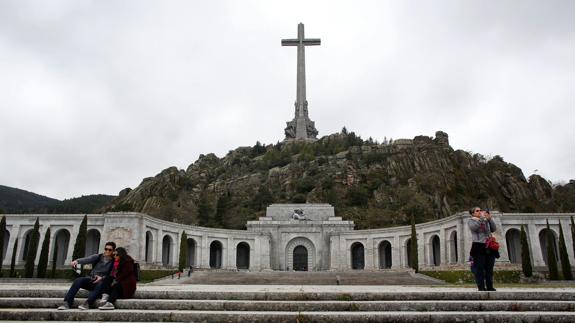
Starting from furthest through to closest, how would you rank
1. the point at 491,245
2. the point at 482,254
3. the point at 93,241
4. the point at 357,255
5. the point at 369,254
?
the point at 357,255
the point at 369,254
the point at 93,241
the point at 482,254
the point at 491,245

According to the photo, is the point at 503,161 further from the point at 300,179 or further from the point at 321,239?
the point at 321,239

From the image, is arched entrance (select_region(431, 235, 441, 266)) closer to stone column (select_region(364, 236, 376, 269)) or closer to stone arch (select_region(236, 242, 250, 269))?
stone column (select_region(364, 236, 376, 269))

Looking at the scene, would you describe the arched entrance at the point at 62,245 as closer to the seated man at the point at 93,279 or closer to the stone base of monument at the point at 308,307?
the stone base of monument at the point at 308,307

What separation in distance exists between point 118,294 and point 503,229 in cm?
3769

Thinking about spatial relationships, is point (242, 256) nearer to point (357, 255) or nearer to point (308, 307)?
point (357, 255)

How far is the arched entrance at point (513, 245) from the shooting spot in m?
44.8

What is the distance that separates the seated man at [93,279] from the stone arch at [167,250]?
38.2 metres

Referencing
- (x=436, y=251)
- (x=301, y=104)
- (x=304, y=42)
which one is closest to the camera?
(x=436, y=251)

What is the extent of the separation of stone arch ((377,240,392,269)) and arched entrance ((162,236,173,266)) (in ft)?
69.4

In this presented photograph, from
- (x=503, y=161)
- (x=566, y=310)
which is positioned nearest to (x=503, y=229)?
(x=566, y=310)

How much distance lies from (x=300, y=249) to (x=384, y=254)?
9.03 meters

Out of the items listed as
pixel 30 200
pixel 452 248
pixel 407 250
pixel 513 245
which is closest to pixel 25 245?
pixel 407 250

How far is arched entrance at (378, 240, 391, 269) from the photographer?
53625 mm

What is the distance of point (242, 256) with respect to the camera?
57.0 m
